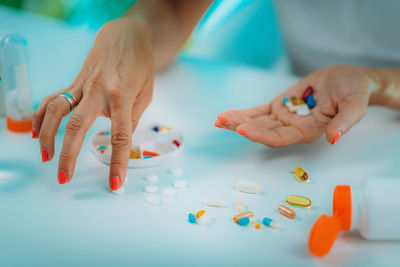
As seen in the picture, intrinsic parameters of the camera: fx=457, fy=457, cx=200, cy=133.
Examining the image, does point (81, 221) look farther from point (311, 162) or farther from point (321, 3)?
point (321, 3)

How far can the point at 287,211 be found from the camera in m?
0.73

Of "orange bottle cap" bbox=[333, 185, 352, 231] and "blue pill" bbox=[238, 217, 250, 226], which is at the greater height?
"orange bottle cap" bbox=[333, 185, 352, 231]

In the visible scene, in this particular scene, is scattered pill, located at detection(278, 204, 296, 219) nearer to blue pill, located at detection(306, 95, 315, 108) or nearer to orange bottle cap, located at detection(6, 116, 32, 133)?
blue pill, located at detection(306, 95, 315, 108)

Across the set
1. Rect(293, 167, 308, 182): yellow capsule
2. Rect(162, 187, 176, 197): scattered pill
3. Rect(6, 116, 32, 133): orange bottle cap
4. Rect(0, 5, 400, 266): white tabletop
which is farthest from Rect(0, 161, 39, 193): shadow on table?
Rect(293, 167, 308, 182): yellow capsule

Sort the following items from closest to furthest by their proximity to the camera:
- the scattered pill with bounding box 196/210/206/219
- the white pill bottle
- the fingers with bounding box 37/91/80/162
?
the white pill bottle, the scattered pill with bounding box 196/210/206/219, the fingers with bounding box 37/91/80/162

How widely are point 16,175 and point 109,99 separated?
0.73 feet

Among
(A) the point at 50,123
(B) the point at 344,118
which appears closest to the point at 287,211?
(B) the point at 344,118

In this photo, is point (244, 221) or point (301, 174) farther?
point (301, 174)

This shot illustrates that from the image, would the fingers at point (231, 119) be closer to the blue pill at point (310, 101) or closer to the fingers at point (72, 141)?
the blue pill at point (310, 101)

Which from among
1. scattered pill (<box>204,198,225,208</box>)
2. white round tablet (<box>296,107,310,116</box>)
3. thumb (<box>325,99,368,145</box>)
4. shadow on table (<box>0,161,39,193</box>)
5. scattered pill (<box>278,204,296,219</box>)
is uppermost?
thumb (<box>325,99,368,145</box>)

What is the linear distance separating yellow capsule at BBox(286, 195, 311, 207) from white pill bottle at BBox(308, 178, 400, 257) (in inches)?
4.2

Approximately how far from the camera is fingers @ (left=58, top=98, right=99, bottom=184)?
31.0 inches

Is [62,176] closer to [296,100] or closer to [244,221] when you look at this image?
[244,221]

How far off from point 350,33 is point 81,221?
978 millimetres
